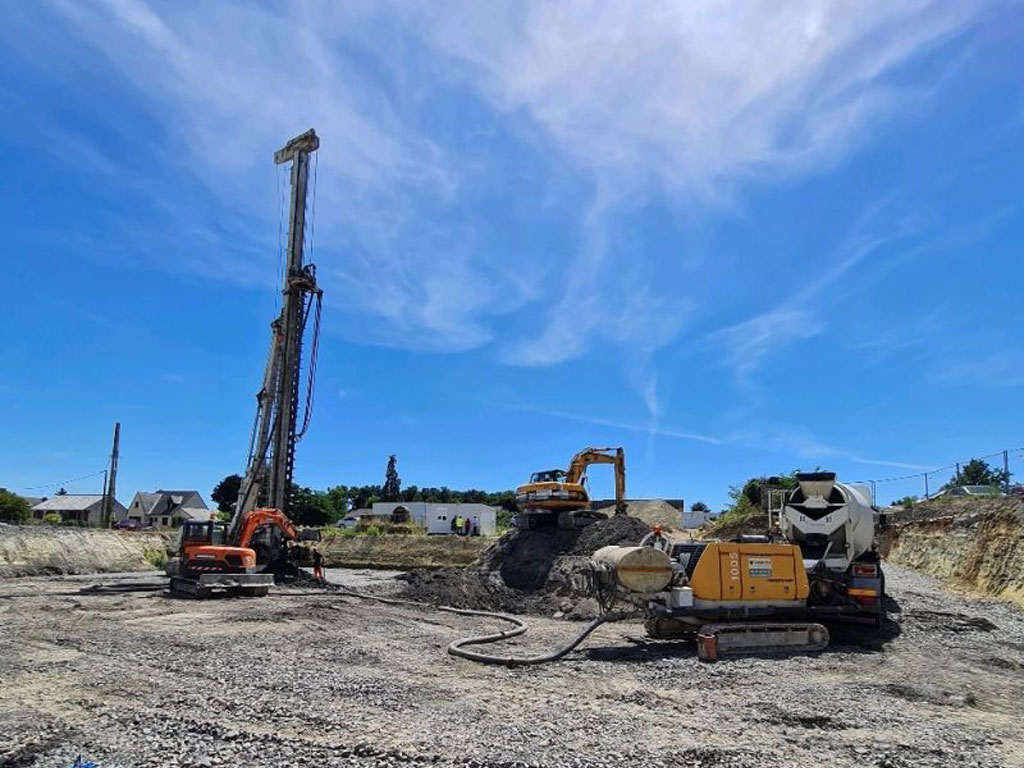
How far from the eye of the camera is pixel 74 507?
277 feet

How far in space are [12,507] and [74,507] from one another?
1138 inches

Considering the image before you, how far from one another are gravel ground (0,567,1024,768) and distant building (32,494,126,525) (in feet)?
255

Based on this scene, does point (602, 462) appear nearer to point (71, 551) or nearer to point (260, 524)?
point (260, 524)

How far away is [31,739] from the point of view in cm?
693

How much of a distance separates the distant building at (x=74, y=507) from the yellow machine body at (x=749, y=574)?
84326 mm

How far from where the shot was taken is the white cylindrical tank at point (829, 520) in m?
14.1

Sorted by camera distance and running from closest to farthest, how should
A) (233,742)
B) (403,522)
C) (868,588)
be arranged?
(233,742)
(868,588)
(403,522)

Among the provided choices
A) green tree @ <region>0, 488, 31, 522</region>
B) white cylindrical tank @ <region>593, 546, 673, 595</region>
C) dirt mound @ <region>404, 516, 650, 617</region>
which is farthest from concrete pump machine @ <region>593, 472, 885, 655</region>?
green tree @ <region>0, 488, 31, 522</region>

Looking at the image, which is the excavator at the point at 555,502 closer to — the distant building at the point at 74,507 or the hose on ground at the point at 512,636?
the hose on ground at the point at 512,636

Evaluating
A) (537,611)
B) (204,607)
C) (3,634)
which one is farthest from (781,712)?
(204,607)

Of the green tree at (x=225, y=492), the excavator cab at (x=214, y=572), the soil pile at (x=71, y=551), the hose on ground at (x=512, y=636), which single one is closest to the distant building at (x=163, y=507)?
the green tree at (x=225, y=492)

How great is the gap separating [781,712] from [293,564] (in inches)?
805

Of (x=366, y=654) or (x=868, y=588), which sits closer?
(x=366, y=654)

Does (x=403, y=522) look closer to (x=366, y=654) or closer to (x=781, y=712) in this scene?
(x=366, y=654)
